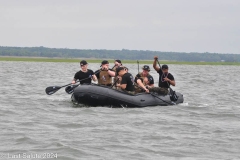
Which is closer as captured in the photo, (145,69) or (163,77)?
(145,69)

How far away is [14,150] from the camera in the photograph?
12422 millimetres

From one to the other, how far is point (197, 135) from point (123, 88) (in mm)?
5385

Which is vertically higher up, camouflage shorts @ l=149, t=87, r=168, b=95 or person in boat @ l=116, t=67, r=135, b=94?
person in boat @ l=116, t=67, r=135, b=94

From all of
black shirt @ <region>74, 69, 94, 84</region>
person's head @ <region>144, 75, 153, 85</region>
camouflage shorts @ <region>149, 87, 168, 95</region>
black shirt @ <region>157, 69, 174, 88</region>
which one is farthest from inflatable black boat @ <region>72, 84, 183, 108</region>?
black shirt @ <region>157, 69, 174, 88</region>

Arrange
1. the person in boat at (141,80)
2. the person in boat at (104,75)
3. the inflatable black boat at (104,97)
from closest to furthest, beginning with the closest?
the inflatable black boat at (104,97)
the person in boat at (141,80)
the person in boat at (104,75)

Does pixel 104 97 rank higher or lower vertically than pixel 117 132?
higher

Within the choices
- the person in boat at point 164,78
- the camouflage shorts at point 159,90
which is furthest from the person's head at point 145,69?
the camouflage shorts at point 159,90

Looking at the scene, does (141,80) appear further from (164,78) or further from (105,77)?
(105,77)

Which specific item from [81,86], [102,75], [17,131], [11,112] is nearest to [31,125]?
[17,131]

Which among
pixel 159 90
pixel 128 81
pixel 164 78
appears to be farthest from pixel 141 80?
pixel 128 81

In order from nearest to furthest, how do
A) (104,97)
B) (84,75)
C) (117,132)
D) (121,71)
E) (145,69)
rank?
(117,132), (104,97), (121,71), (145,69), (84,75)

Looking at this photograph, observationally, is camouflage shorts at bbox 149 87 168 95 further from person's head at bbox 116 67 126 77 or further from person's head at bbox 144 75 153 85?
person's head at bbox 116 67 126 77

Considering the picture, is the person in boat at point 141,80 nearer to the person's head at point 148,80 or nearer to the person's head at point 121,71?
the person's head at point 148,80

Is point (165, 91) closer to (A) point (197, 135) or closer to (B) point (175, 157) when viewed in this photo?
(A) point (197, 135)
